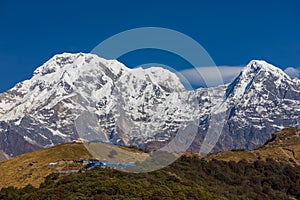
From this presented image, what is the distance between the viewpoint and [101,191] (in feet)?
430

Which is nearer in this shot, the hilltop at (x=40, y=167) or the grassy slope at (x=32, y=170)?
the grassy slope at (x=32, y=170)

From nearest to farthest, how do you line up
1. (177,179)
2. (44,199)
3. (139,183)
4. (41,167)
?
(44,199) < (139,183) < (177,179) < (41,167)

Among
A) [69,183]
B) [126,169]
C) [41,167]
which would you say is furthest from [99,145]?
[41,167]

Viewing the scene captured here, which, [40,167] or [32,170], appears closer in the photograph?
[32,170]

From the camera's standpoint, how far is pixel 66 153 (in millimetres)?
199875

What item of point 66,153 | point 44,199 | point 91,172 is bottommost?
point 44,199

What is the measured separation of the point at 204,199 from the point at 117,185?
23.0 meters

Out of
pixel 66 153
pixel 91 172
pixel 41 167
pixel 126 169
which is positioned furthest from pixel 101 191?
pixel 66 153

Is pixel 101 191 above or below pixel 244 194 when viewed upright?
below

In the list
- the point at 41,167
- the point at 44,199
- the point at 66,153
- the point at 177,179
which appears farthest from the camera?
the point at 66,153

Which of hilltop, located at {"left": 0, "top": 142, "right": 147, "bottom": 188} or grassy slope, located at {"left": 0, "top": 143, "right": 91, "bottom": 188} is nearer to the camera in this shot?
grassy slope, located at {"left": 0, "top": 143, "right": 91, "bottom": 188}

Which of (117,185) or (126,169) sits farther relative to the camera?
(126,169)

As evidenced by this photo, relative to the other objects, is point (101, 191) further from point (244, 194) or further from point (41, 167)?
point (244, 194)

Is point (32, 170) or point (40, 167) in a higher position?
point (40, 167)
